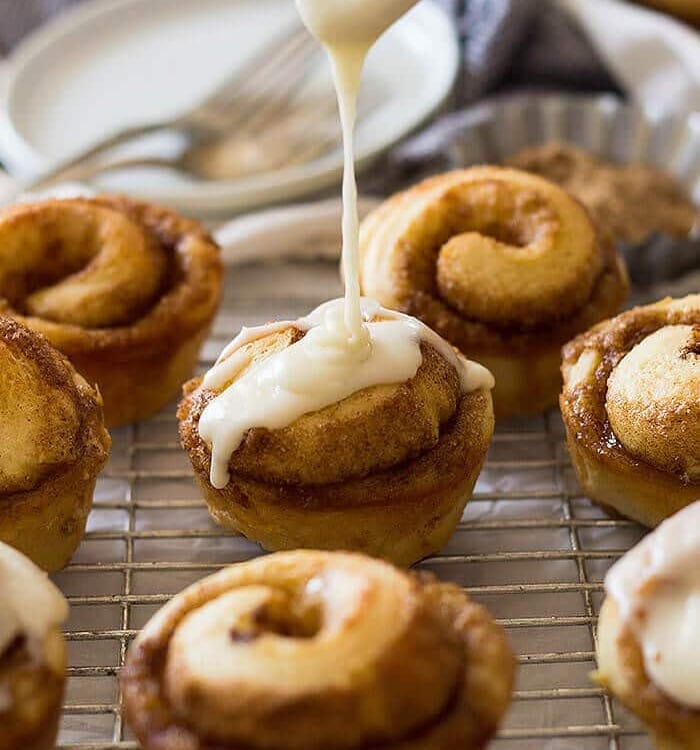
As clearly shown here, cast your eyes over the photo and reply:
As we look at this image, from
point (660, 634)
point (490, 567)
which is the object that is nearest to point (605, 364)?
point (490, 567)

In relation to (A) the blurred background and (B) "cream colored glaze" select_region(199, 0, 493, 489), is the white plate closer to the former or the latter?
(A) the blurred background

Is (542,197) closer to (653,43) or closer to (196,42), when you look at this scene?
(653,43)

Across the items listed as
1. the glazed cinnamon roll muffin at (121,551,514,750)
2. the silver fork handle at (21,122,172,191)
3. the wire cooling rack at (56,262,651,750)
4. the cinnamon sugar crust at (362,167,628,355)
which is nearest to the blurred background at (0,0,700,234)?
the silver fork handle at (21,122,172,191)

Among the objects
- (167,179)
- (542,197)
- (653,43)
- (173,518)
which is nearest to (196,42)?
(167,179)

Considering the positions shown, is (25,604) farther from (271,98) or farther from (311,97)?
(311,97)

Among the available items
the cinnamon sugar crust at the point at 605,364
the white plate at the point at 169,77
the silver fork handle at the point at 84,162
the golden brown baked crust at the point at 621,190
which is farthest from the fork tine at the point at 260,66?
the cinnamon sugar crust at the point at 605,364

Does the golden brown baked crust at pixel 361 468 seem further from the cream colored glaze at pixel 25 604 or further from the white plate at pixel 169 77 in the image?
the white plate at pixel 169 77
